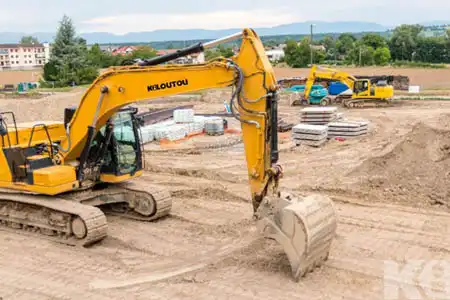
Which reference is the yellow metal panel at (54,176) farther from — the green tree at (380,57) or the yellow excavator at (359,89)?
the green tree at (380,57)

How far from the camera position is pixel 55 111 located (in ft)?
96.9

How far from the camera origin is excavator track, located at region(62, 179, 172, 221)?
10.6 metres

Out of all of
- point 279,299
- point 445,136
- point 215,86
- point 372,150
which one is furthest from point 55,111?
point 279,299

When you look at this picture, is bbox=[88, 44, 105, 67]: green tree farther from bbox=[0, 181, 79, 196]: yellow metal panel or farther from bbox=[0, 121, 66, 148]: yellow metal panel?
bbox=[0, 181, 79, 196]: yellow metal panel

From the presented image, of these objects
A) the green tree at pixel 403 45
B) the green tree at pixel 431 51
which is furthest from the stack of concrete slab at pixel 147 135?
the green tree at pixel 403 45

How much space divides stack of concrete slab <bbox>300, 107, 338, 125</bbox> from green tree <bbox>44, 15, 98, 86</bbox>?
3680 centimetres

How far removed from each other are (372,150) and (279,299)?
1093 centimetres

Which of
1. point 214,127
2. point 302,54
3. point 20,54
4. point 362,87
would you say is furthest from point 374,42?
point 20,54

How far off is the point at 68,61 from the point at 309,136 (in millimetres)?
41960

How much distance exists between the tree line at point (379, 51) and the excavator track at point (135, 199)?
72345mm

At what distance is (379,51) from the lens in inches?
3223

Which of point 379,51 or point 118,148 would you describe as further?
point 379,51

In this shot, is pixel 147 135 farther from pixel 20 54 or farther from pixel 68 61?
pixel 20 54

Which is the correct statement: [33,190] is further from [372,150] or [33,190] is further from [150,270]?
[372,150]
